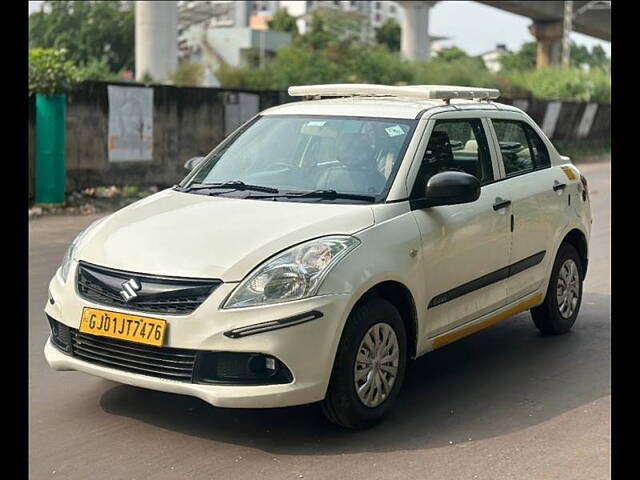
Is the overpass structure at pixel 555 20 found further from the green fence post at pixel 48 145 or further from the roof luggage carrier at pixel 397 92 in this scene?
the roof luggage carrier at pixel 397 92

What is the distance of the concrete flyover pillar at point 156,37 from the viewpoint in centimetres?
4059

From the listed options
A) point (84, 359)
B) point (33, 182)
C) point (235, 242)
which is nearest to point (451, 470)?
point (235, 242)

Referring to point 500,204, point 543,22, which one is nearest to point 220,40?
point 543,22

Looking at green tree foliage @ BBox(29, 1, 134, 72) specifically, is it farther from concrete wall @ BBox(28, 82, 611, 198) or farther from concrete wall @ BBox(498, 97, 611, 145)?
concrete wall @ BBox(28, 82, 611, 198)

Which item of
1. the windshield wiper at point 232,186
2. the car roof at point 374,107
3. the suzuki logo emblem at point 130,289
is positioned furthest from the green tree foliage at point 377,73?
the suzuki logo emblem at point 130,289

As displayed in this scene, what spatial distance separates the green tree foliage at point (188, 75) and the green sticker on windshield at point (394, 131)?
115ft

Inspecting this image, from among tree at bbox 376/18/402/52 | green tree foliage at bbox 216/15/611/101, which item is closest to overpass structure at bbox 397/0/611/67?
green tree foliage at bbox 216/15/611/101

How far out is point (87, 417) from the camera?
5.24 m

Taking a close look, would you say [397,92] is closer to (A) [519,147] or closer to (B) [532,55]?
(A) [519,147]

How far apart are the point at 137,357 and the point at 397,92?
106 inches

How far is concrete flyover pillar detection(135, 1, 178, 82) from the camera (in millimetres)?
40594

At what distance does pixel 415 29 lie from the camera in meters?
54.5

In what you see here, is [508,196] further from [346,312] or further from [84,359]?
[84,359]
